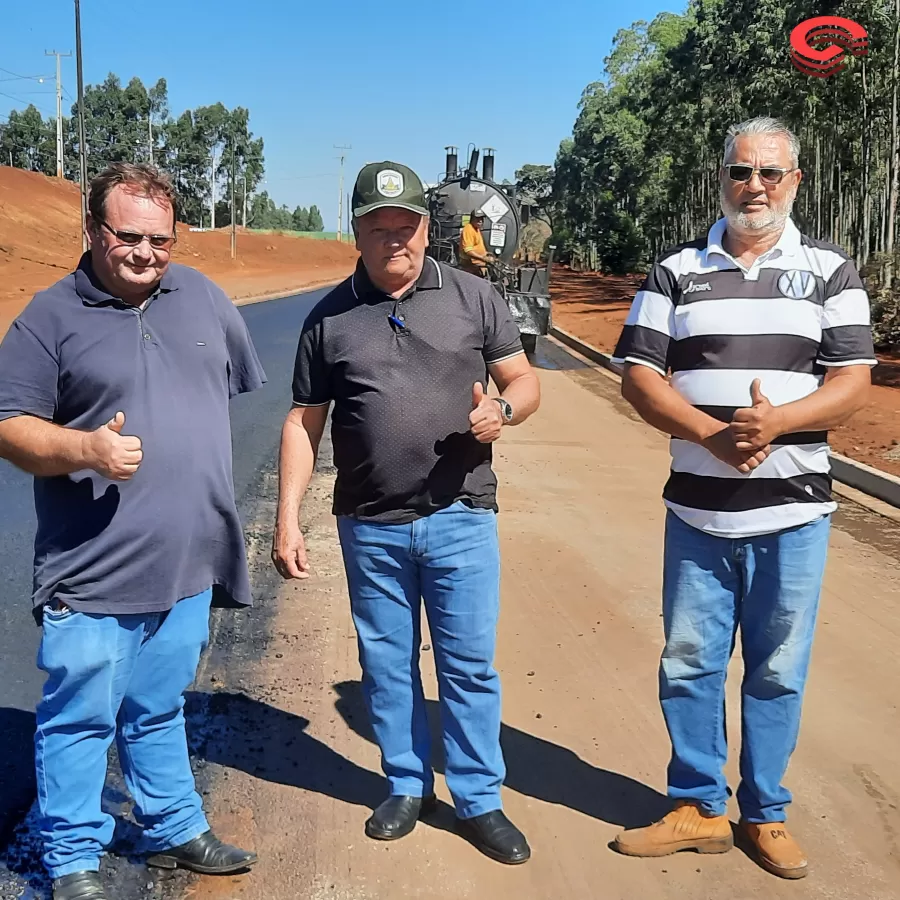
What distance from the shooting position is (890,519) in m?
7.62

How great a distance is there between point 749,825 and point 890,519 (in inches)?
193

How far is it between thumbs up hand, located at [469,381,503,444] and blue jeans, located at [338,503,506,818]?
28 cm

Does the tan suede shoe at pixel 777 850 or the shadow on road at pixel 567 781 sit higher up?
the tan suede shoe at pixel 777 850

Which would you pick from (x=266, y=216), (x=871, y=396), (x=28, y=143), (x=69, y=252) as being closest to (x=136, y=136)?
(x=28, y=143)

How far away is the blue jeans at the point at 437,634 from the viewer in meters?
3.23

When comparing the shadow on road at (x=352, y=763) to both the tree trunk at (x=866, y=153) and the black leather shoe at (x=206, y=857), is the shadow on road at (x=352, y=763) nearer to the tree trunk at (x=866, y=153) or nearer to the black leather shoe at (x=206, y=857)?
the black leather shoe at (x=206, y=857)

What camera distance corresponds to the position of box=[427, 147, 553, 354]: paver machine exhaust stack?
58.5ft

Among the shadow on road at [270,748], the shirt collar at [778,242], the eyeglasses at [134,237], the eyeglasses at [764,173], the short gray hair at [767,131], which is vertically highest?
the short gray hair at [767,131]

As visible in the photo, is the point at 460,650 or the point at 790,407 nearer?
the point at 790,407

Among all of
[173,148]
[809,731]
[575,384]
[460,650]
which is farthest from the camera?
[173,148]

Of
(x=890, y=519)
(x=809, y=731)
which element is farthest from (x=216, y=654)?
(x=890, y=519)

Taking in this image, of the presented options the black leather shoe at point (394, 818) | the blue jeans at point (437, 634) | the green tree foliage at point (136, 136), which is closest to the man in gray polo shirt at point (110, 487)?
the blue jeans at point (437, 634)

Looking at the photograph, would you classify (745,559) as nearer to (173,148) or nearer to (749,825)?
(749,825)

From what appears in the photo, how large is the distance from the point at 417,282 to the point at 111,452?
42.7 inches
